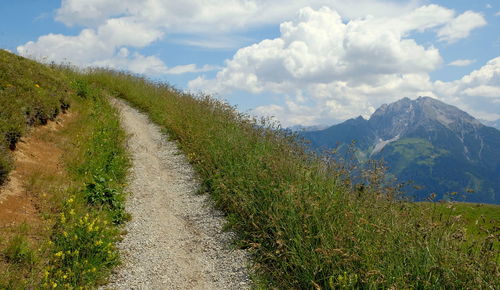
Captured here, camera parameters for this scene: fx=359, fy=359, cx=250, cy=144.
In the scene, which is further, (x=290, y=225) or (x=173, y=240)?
(x=173, y=240)

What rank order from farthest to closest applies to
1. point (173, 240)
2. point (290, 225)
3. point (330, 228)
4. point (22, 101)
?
point (22, 101), point (173, 240), point (290, 225), point (330, 228)

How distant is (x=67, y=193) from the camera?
8547mm

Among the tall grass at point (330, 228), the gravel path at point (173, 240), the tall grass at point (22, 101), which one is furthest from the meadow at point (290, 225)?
the gravel path at point (173, 240)

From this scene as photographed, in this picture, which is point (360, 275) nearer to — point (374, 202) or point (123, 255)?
point (374, 202)

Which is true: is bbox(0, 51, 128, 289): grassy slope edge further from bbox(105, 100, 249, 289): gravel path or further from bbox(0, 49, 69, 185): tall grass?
bbox(105, 100, 249, 289): gravel path

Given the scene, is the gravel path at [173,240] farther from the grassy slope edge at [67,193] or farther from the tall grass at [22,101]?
the tall grass at [22,101]

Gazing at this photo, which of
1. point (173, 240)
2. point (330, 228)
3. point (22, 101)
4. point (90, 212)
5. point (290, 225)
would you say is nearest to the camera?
point (330, 228)

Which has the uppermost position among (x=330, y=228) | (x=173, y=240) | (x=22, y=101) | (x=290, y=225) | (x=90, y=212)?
(x=22, y=101)

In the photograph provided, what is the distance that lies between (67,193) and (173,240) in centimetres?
276

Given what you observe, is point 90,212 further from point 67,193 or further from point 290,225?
point 290,225

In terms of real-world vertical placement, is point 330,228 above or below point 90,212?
above

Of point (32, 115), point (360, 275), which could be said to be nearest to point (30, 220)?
point (32, 115)

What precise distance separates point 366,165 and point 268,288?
394cm

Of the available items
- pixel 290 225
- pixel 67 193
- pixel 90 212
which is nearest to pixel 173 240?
pixel 90 212
